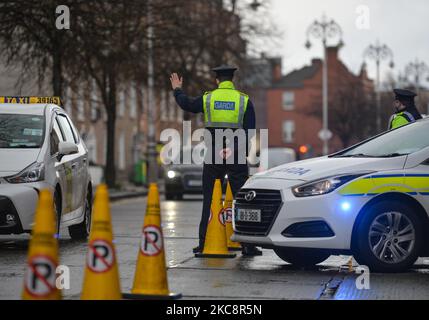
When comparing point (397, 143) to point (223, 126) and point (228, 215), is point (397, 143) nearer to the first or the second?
point (223, 126)

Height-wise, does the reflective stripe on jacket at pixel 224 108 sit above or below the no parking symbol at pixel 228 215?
above

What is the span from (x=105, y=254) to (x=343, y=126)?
72.1 m

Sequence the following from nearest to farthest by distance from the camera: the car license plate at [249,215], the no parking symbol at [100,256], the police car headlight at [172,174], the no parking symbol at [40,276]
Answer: the no parking symbol at [40,276] < the no parking symbol at [100,256] < the car license plate at [249,215] < the police car headlight at [172,174]

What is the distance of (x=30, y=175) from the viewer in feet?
40.0

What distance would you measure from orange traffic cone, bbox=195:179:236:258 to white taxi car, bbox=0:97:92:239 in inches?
74.4

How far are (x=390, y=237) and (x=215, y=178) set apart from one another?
2471mm

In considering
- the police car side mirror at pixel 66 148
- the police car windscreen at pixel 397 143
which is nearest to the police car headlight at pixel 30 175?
the police car side mirror at pixel 66 148

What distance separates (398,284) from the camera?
926 centimetres

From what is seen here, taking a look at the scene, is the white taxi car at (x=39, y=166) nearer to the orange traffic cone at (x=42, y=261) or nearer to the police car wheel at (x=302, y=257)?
the police car wheel at (x=302, y=257)

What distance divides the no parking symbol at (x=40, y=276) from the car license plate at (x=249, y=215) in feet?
14.3

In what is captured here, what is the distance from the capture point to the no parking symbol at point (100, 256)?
274 inches

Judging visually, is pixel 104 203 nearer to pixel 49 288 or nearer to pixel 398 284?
pixel 49 288

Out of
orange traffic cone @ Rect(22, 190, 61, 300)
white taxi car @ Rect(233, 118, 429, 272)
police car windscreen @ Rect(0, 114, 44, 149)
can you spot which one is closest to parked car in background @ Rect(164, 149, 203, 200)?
police car windscreen @ Rect(0, 114, 44, 149)
